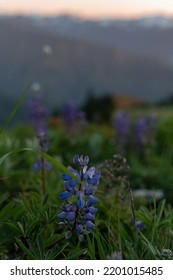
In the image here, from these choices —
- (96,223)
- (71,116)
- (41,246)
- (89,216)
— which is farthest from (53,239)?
(71,116)

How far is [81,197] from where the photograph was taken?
2537mm

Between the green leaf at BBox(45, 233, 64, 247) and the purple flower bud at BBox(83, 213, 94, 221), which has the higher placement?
the purple flower bud at BBox(83, 213, 94, 221)

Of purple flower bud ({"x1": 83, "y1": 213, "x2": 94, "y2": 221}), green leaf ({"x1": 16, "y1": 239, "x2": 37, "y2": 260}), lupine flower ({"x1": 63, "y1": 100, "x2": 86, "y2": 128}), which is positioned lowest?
green leaf ({"x1": 16, "y1": 239, "x2": 37, "y2": 260})

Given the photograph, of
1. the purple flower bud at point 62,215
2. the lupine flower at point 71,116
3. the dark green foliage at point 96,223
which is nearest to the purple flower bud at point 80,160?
the dark green foliage at point 96,223

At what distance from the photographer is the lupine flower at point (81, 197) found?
2547 mm

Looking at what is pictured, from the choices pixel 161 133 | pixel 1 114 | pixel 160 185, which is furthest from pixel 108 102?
pixel 1 114

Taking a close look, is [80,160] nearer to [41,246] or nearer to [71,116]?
[41,246]

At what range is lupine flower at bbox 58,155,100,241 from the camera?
2.55 m

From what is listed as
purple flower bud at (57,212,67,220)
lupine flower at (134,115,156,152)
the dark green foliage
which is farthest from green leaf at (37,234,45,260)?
lupine flower at (134,115,156,152)

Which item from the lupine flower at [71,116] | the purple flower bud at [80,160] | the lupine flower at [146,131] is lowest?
the purple flower bud at [80,160]

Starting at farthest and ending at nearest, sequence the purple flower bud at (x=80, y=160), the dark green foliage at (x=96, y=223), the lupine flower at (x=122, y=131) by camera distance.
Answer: the lupine flower at (x=122, y=131) < the dark green foliage at (x=96, y=223) < the purple flower bud at (x=80, y=160)

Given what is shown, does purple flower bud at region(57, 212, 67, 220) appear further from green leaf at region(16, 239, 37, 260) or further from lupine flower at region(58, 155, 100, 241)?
green leaf at region(16, 239, 37, 260)

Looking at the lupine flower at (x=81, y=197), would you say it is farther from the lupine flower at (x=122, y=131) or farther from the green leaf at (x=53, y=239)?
the lupine flower at (x=122, y=131)
